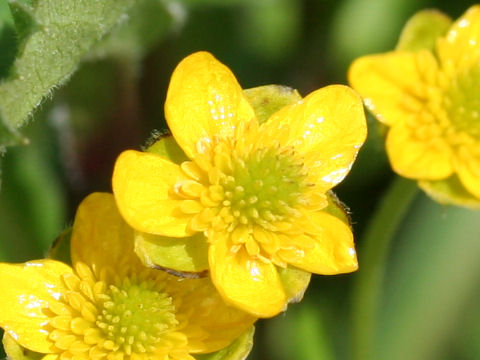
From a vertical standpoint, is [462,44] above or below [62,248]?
above

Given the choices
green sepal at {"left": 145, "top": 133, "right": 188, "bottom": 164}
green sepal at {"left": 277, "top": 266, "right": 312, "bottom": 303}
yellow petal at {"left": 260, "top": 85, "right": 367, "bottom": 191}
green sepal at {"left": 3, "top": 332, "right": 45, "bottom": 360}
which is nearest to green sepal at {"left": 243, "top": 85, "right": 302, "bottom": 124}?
yellow petal at {"left": 260, "top": 85, "right": 367, "bottom": 191}

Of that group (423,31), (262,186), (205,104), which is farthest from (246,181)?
(423,31)

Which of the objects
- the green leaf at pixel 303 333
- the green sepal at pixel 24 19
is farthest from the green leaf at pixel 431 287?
the green sepal at pixel 24 19

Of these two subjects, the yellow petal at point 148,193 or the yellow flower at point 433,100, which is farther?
the yellow flower at point 433,100

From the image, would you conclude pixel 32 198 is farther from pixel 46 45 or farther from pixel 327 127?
pixel 327 127

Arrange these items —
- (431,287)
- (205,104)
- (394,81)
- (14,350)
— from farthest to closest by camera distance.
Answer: (431,287), (394,81), (205,104), (14,350)

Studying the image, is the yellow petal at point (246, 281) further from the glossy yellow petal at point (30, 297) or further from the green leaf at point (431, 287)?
the green leaf at point (431, 287)
